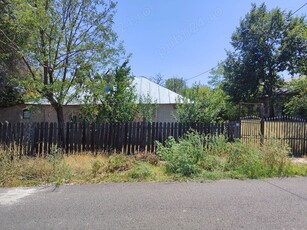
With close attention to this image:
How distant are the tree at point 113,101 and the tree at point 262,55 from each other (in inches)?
669

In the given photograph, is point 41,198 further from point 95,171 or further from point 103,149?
point 103,149

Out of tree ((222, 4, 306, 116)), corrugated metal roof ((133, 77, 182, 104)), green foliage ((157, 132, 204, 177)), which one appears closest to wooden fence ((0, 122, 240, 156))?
green foliage ((157, 132, 204, 177))

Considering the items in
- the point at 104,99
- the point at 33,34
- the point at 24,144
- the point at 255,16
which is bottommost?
the point at 24,144

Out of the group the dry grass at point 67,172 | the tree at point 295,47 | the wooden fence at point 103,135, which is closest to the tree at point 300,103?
the tree at point 295,47

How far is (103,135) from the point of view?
1012 cm

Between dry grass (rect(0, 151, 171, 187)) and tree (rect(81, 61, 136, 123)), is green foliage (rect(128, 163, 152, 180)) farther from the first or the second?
tree (rect(81, 61, 136, 123))

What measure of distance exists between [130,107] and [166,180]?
5.62 m

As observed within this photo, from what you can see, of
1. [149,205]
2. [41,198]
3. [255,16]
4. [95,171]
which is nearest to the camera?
[149,205]

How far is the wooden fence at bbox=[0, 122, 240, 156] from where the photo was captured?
944 cm

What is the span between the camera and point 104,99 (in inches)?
440

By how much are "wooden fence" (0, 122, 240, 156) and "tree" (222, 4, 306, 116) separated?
1616cm

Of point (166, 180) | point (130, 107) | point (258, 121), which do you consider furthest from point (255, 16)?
point (166, 180)

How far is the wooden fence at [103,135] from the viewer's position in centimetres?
944

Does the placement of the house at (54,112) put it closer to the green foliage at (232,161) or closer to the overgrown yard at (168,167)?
the overgrown yard at (168,167)
